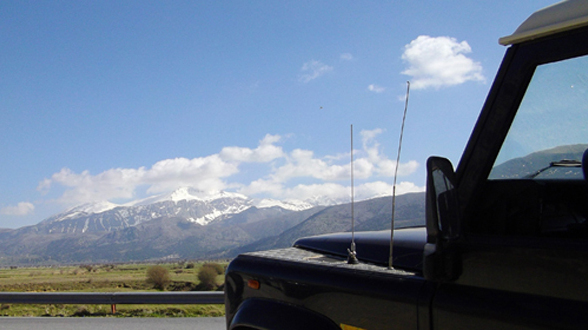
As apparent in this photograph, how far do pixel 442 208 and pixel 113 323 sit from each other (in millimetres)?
8555

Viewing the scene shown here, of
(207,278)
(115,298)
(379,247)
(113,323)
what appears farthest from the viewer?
(207,278)

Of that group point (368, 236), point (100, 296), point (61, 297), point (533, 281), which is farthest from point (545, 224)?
point (61, 297)

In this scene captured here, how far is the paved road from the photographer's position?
830 centimetres

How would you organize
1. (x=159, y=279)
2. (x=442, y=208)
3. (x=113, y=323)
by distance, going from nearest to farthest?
(x=442, y=208), (x=113, y=323), (x=159, y=279)

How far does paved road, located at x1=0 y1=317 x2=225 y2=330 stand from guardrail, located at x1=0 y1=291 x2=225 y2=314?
0.43 m

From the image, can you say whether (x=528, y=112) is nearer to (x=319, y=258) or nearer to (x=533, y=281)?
(x=533, y=281)

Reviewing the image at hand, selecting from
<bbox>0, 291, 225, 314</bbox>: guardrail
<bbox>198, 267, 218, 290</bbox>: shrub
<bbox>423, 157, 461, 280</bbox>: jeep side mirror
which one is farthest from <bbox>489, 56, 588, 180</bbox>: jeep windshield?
<bbox>198, 267, 218, 290</bbox>: shrub

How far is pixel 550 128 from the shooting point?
164 cm

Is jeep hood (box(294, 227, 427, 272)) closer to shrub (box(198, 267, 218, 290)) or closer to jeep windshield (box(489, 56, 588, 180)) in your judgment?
jeep windshield (box(489, 56, 588, 180))

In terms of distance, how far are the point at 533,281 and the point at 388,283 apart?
1.93ft

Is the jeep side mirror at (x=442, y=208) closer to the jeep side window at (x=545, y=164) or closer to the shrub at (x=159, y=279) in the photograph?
the jeep side window at (x=545, y=164)

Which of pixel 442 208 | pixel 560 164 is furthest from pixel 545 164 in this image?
pixel 442 208

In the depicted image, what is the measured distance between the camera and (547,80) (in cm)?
160

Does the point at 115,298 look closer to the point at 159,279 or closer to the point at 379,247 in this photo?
the point at 379,247
